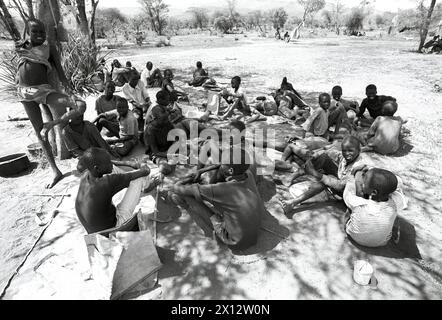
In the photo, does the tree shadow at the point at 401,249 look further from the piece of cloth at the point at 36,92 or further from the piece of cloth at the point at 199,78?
the piece of cloth at the point at 199,78

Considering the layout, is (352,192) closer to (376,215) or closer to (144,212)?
(376,215)

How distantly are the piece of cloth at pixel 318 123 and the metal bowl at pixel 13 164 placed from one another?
15.8ft

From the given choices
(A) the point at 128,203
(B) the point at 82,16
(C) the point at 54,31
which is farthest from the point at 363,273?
(B) the point at 82,16

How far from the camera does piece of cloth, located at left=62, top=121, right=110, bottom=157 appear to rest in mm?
4473

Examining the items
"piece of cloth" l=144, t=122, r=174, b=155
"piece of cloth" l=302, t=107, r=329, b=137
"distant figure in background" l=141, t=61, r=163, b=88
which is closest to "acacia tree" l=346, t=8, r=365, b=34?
"distant figure in background" l=141, t=61, r=163, b=88

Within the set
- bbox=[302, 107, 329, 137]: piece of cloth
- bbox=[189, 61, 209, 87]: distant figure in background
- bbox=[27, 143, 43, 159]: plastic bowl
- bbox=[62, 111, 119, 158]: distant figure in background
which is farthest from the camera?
bbox=[189, 61, 209, 87]: distant figure in background

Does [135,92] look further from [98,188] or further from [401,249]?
[401,249]

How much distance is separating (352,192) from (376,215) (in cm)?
36

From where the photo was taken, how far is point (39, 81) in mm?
3848

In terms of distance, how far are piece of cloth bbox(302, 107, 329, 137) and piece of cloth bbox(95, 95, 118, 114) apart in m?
3.70

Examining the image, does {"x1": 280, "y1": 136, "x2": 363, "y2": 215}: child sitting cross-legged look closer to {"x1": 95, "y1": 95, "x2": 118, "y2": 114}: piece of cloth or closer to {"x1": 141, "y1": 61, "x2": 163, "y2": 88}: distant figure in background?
{"x1": 95, "y1": 95, "x2": 118, "y2": 114}: piece of cloth

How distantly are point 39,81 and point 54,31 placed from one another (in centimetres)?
131

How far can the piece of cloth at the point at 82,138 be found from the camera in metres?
4.47

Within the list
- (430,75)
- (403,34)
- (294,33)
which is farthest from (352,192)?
(403,34)
